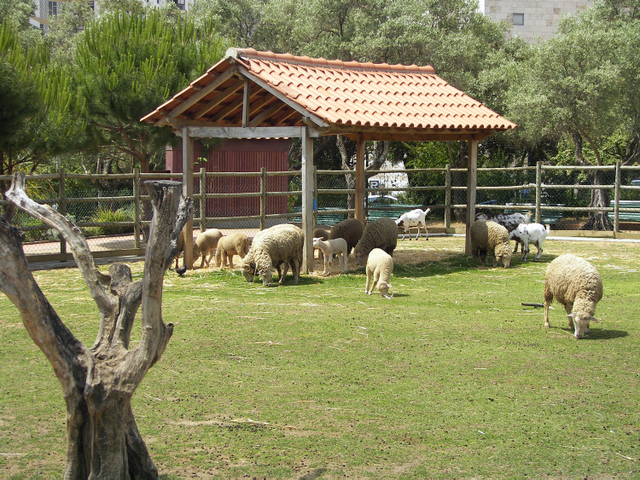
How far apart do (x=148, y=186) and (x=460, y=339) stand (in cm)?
517

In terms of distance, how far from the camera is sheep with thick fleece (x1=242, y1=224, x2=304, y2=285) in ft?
39.5

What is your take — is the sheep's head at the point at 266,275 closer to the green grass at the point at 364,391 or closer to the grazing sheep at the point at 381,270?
the green grass at the point at 364,391

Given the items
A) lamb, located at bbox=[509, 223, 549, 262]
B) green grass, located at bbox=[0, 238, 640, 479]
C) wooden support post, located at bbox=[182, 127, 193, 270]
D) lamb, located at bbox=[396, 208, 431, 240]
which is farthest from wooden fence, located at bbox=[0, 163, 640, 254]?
lamb, located at bbox=[509, 223, 549, 262]

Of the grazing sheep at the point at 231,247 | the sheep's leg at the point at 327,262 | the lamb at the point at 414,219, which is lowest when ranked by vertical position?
the sheep's leg at the point at 327,262

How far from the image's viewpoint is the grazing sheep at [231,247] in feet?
45.2

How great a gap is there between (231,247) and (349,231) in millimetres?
2718

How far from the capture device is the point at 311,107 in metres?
12.5

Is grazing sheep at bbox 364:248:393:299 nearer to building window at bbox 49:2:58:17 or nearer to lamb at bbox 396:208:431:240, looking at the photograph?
lamb at bbox 396:208:431:240

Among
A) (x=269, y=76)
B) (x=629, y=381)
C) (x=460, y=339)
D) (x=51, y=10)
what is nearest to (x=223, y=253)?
(x=269, y=76)

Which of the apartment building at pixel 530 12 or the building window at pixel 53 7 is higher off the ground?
the building window at pixel 53 7

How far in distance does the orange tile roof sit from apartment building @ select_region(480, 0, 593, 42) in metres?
33.4

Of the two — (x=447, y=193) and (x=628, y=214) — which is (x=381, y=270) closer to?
(x=447, y=193)

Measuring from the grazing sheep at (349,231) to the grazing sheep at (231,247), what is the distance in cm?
202

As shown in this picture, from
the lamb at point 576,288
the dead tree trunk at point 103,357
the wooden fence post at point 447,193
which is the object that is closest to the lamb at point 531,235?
the wooden fence post at point 447,193
